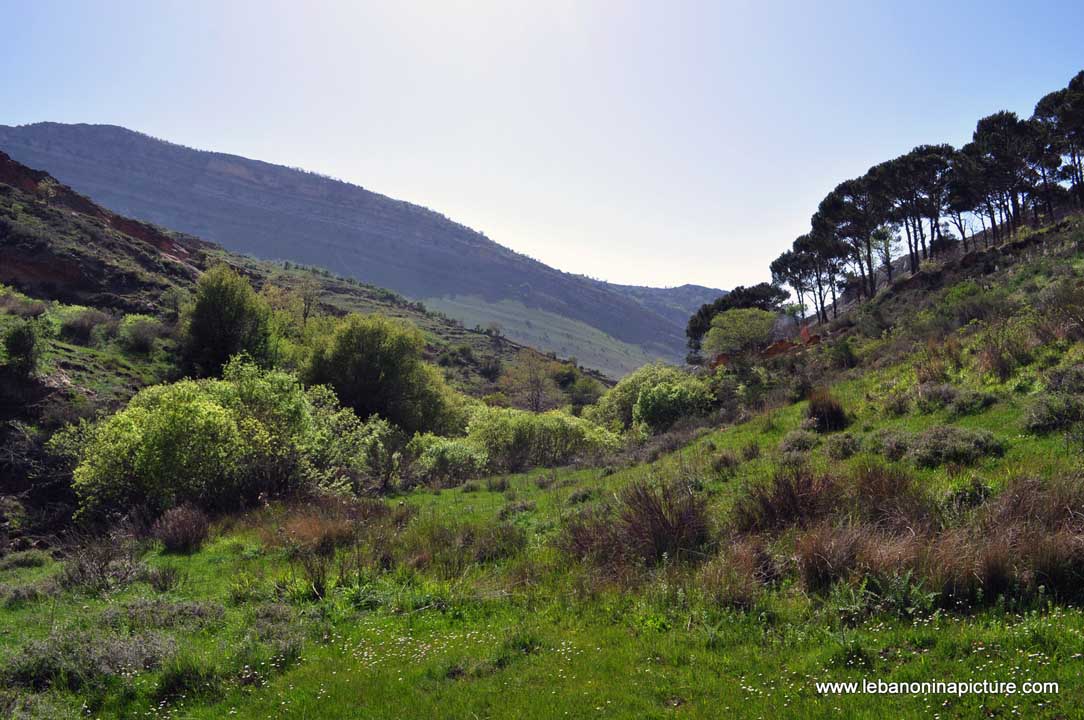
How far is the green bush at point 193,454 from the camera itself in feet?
55.2

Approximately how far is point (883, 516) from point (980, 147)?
60060 millimetres

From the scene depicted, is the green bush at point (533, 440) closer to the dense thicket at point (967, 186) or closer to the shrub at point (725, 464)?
the shrub at point (725, 464)

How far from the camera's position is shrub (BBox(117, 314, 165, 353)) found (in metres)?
35.7

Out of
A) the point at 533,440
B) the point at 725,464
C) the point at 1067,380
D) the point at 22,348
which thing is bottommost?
the point at 533,440

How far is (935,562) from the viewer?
6004mm

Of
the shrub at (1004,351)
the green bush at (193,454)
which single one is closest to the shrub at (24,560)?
the green bush at (193,454)

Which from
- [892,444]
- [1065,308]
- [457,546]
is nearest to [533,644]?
[457,546]

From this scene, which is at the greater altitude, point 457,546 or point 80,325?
point 80,325

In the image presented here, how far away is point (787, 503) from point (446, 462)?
2119 cm

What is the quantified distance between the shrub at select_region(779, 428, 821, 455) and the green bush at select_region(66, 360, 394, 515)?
1498cm

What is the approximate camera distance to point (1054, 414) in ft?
30.8

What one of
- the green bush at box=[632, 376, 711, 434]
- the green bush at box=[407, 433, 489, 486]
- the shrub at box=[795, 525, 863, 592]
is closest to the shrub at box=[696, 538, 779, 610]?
the shrub at box=[795, 525, 863, 592]

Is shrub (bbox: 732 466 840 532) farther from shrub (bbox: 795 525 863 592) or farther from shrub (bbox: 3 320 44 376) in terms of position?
shrub (bbox: 3 320 44 376)

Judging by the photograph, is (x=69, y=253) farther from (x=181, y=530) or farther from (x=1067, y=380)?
(x=1067, y=380)
